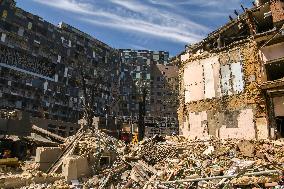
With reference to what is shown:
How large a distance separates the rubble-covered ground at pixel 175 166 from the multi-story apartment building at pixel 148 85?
2466 inches

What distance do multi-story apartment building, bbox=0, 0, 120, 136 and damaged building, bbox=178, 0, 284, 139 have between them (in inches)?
1043

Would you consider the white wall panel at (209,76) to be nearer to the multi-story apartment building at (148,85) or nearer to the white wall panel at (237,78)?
the white wall panel at (237,78)

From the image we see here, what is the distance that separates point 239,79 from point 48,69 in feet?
151

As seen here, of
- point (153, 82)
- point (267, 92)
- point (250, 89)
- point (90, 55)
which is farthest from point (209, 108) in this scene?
point (153, 82)

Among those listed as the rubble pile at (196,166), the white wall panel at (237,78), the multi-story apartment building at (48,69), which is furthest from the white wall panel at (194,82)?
the multi-story apartment building at (48,69)

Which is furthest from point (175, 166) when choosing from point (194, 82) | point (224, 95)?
point (194, 82)

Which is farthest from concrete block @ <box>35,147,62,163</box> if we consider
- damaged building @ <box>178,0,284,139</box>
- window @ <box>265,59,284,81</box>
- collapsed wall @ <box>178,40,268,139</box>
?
window @ <box>265,59,284,81</box>

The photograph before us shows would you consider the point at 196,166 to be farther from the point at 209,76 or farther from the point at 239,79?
the point at 209,76

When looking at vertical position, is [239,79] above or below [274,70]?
below

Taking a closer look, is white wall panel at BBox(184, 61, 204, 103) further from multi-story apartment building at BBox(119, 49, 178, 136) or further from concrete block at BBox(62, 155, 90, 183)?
multi-story apartment building at BBox(119, 49, 178, 136)

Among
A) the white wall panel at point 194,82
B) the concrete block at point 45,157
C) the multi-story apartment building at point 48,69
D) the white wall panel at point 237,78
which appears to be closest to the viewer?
the concrete block at point 45,157

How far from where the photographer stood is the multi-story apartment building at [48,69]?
180 ft

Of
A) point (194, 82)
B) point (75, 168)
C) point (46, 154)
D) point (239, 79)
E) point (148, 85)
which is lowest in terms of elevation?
point (75, 168)

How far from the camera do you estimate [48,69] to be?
208 feet
